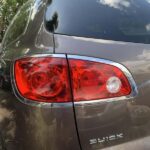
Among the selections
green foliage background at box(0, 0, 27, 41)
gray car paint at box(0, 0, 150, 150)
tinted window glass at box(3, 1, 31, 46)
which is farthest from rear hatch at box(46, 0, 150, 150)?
green foliage background at box(0, 0, 27, 41)

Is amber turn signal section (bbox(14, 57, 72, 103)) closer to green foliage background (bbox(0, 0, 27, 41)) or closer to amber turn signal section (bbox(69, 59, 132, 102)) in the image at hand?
amber turn signal section (bbox(69, 59, 132, 102))

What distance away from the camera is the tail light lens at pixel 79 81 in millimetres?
2291

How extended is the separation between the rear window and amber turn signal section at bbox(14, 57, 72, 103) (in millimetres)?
229

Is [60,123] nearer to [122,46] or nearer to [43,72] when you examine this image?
[43,72]

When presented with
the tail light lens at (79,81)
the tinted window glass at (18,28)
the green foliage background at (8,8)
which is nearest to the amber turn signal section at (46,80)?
the tail light lens at (79,81)

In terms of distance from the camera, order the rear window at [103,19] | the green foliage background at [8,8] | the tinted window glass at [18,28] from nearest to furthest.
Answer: the rear window at [103,19], the tinted window glass at [18,28], the green foliage background at [8,8]

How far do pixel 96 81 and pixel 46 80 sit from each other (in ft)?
0.89

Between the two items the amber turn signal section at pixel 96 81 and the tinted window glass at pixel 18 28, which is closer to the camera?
the amber turn signal section at pixel 96 81

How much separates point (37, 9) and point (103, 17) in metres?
0.70

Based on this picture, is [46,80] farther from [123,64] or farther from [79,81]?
[123,64]

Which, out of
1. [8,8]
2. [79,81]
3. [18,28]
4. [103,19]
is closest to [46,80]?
[79,81]

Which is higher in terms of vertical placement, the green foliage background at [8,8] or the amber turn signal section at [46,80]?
the green foliage background at [8,8]

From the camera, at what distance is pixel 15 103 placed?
8.18 feet

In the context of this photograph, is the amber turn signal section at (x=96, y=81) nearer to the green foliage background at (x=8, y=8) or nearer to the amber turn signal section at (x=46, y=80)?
the amber turn signal section at (x=46, y=80)
